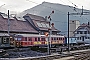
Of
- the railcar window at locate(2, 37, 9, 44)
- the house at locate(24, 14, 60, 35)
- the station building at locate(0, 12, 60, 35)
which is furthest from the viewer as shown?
the house at locate(24, 14, 60, 35)

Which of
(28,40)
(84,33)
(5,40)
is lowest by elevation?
(28,40)

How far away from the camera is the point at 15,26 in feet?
181

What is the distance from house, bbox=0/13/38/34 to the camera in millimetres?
51097

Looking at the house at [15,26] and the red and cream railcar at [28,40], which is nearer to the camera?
the red and cream railcar at [28,40]

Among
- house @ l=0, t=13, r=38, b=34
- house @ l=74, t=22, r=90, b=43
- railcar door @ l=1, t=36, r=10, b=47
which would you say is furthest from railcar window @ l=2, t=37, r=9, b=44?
house @ l=74, t=22, r=90, b=43

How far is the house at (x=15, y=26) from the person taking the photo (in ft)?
168

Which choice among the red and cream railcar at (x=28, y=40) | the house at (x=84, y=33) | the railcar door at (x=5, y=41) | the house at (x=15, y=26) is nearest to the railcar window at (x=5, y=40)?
the railcar door at (x=5, y=41)

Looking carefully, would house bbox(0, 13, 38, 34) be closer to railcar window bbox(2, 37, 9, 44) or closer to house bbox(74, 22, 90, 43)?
railcar window bbox(2, 37, 9, 44)

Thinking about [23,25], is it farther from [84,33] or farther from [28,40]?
[84,33]

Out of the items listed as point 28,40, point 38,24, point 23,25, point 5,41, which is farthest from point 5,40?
point 38,24

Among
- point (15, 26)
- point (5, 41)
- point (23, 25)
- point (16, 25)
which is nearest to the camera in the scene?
point (5, 41)

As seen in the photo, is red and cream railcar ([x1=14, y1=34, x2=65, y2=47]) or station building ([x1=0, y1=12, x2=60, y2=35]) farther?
station building ([x1=0, y1=12, x2=60, y2=35])

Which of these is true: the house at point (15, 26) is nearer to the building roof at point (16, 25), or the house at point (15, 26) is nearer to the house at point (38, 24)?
the building roof at point (16, 25)

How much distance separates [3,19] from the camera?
54.5 metres
